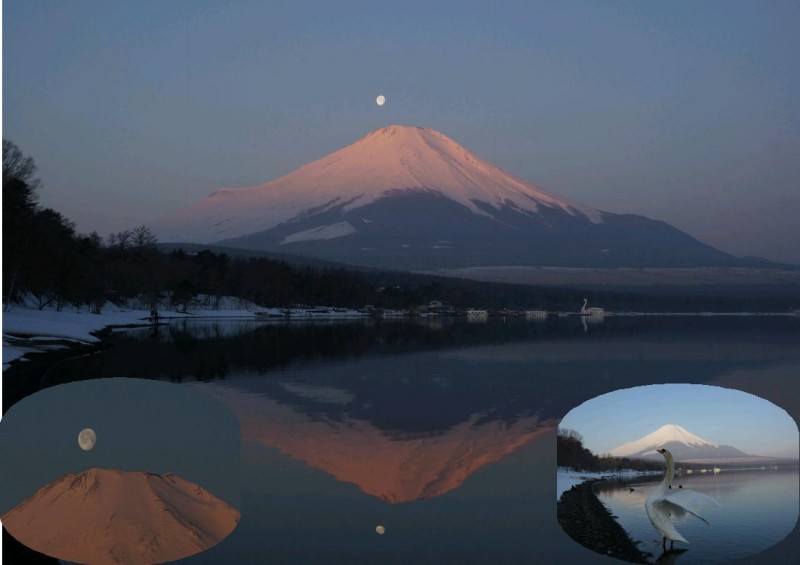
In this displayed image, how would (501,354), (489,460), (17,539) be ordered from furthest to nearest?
(501,354) → (489,460) → (17,539)

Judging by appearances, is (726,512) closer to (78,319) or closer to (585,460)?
(585,460)

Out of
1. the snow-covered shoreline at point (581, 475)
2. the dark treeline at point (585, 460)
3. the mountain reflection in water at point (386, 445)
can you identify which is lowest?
the mountain reflection in water at point (386, 445)

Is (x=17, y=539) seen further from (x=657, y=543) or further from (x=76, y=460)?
(x=657, y=543)

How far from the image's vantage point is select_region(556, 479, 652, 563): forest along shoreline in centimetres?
651

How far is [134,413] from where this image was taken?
7.63 m

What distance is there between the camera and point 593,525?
6688 mm

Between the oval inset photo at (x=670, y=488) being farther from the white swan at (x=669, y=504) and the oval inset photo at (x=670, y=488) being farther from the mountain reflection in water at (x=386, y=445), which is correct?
the mountain reflection in water at (x=386, y=445)

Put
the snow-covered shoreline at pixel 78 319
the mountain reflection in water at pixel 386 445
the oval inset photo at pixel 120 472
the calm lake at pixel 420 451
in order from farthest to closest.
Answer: the snow-covered shoreline at pixel 78 319 → the mountain reflection in water at pixel 386 445 → the calm lake at pixel 420 451 → the oval inset photo at pixel 120 472

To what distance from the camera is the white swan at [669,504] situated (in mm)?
6316

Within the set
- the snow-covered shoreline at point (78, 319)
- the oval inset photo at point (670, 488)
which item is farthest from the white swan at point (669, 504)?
the snow-covered shoreline at point (78, 319)

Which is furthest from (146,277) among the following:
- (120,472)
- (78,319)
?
(120,472)

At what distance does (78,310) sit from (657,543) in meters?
57.9

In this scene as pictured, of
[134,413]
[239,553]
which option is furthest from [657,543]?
[134,413]

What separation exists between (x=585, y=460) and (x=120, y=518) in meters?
3.58
